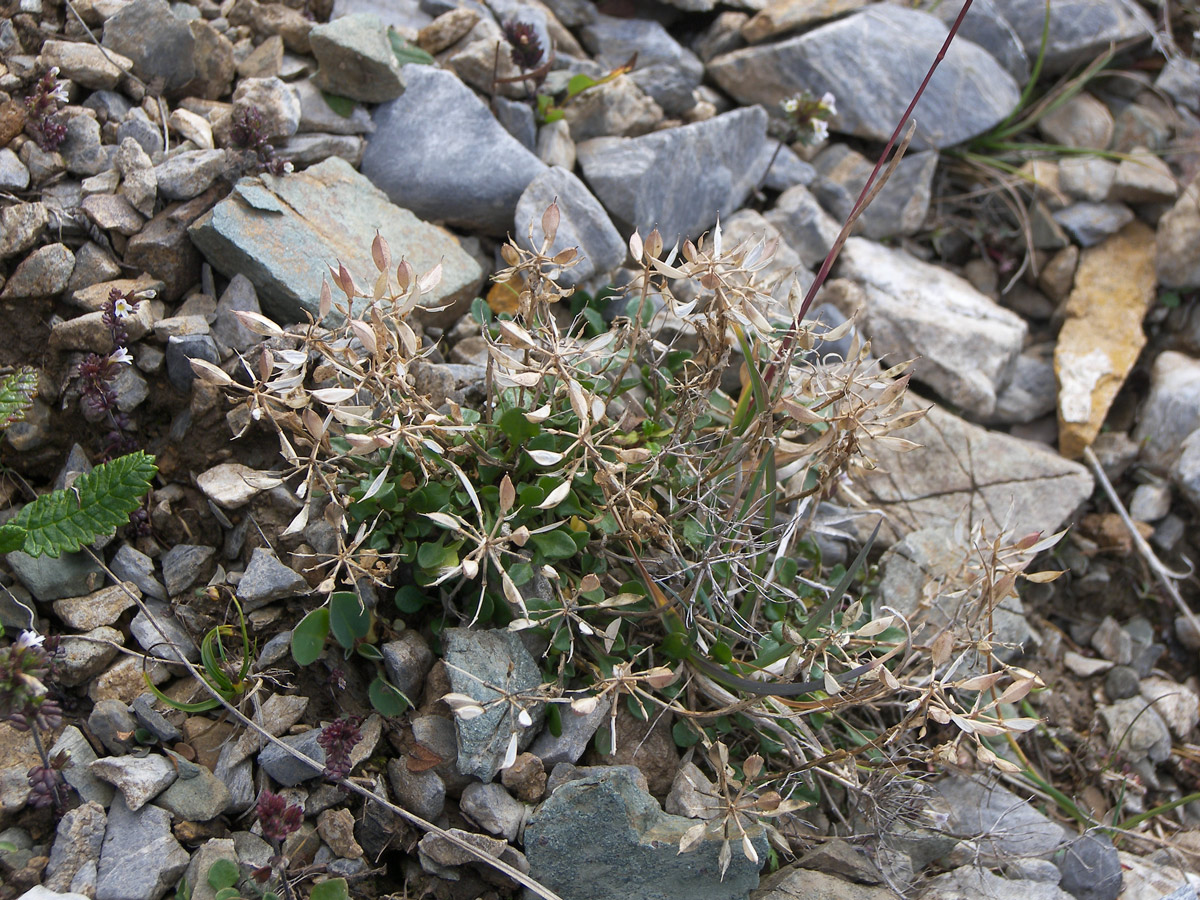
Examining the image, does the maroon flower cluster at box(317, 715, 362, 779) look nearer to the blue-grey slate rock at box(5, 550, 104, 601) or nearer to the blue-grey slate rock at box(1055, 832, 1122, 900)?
the blue-grey slate rock at box(5, 550, 104, 601)

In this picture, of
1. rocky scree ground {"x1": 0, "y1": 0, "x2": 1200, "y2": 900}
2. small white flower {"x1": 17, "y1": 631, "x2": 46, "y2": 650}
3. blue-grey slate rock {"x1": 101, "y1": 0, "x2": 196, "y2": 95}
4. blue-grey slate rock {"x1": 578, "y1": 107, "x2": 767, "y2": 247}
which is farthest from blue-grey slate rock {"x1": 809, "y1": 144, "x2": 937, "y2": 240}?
small white flower {"x1": 17, "y1": 631, "x2": 46, "y2": 650}

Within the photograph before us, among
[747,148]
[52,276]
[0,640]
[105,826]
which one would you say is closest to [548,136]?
[747,148]

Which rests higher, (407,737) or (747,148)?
(747,148)

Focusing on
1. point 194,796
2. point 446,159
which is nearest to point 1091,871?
point 194,796

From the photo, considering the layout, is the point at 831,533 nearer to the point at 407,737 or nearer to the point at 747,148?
the point at 407,737

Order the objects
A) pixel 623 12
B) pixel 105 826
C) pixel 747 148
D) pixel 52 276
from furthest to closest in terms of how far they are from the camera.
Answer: pixel 623 12 → pixel 747 148 → pixel 52 276 → pixel 105 826

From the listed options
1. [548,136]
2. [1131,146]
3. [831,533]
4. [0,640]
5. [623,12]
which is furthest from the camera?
[1131,146]

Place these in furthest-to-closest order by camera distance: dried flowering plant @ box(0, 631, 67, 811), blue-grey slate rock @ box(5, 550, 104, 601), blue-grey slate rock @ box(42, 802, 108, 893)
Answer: blue-grey slate rock @ box(5, 550, 104, 601) → blue-grey slate rock @ box(42, 802, 108, 893) → dried flowering plant @ box(0, 631, 67, 811)
